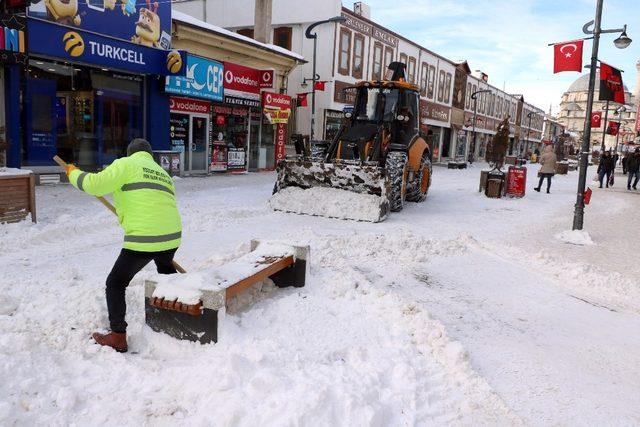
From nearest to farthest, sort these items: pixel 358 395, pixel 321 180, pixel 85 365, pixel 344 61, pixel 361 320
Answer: pixel 358 395 < pixel 85 365 < pixel 361 320 < pixel 321 180 < pixel 344 61

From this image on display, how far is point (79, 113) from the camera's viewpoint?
1334 centimetres

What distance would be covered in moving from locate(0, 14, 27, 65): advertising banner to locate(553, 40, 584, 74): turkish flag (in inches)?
434

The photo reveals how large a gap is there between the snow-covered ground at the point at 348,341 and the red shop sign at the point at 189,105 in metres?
8.52

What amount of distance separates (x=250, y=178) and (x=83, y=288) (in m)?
12.3

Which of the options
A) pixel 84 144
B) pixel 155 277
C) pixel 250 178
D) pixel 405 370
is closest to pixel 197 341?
pixel 155 277

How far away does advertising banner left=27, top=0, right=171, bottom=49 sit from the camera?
1135cm

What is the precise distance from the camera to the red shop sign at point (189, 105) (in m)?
15.8

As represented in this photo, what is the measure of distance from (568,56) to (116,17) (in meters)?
10.7

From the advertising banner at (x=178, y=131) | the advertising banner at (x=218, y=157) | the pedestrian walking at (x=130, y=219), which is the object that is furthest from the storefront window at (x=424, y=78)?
the pedestrian walking at (x=130, y=219)

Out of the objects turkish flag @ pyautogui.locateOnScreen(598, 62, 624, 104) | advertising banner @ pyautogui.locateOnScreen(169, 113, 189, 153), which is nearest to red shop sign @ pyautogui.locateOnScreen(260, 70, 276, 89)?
advertising banner @ pyautogui.locateOnScreen(169, 113, 189, 153)

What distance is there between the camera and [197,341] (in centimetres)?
375

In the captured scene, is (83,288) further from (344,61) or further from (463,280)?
(344,61)

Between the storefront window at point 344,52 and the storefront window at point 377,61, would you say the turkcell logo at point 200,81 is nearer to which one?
the storefront window at point 344,52

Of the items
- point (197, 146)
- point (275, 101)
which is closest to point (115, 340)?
point (197, 146)
